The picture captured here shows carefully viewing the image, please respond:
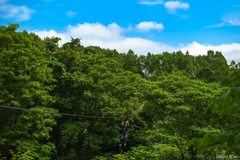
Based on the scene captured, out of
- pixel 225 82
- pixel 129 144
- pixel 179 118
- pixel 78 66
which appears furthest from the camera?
pixel 225 82

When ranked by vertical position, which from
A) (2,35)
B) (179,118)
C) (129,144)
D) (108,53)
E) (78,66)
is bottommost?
(129,144)

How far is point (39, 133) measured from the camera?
12.5 metres

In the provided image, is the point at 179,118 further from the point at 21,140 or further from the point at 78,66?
the point at 21,140

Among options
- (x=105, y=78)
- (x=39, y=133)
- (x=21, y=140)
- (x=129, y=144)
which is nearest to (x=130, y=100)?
(x=105, y=78)

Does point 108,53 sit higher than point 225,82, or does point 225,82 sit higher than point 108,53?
point 108,53

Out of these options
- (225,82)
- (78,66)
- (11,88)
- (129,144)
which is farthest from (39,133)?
(225,82)

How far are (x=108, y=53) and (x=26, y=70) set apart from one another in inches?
1968

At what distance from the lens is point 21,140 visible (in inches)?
464

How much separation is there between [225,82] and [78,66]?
31.9 meters

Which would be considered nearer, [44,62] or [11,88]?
[11,88]

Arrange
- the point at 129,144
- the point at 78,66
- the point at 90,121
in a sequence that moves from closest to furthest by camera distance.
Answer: the point at 90,121 → the point at 78,66 → the point at 129,144

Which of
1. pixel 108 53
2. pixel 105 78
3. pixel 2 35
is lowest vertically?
pixel 105 78

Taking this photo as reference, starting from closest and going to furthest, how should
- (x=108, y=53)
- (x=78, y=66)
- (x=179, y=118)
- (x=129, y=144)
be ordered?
(x=179, y=118) → (x=78, y=66) → (x=129, y=144) → (x=108, y=53)

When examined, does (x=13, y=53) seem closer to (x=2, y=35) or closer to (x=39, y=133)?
(x=2, y=35)
